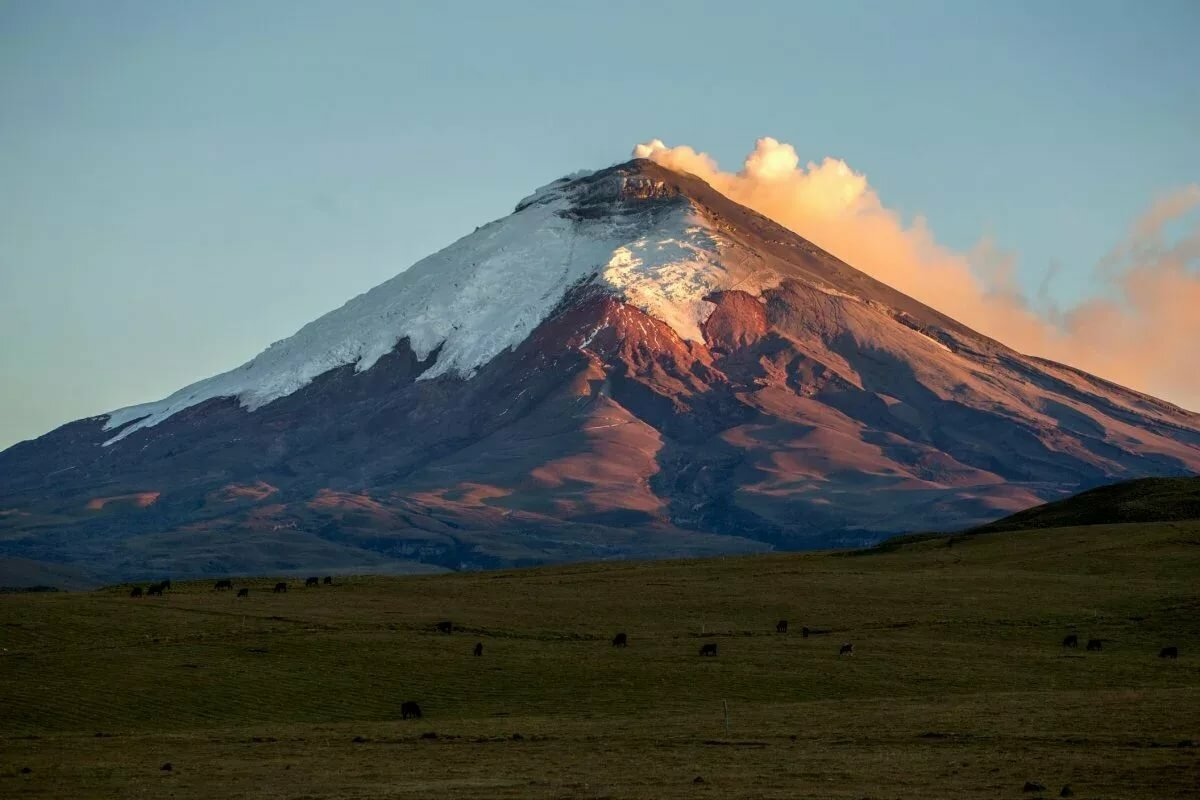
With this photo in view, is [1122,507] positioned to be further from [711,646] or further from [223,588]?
[223,588]

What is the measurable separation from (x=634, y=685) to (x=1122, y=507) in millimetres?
69267

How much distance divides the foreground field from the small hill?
45.0 ft

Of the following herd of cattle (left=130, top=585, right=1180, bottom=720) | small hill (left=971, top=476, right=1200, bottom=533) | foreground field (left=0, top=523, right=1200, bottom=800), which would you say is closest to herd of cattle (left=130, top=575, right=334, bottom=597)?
foreground field (left=0, top=523, right=1200, bottom=800)

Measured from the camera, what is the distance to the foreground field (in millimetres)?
45031

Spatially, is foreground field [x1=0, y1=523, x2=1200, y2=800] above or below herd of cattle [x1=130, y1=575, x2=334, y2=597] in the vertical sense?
below

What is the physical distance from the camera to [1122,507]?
400 feet

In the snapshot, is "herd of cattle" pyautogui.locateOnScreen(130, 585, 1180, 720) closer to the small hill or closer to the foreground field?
the foreground field

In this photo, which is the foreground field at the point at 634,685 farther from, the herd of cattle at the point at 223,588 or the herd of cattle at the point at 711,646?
the herd of cattle at the point at 223,588

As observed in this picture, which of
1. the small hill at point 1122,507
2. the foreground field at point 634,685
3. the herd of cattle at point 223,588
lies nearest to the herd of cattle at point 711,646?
the foreground field at point 634,685

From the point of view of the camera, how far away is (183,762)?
49.8 m

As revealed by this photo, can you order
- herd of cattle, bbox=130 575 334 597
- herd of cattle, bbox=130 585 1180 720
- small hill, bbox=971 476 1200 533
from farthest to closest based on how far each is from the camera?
1. small hill, bbox=971 476 1200 533
2. herd of cattle, bbox=130 575 334 597
3. herd of cattle, bbox=130 585 1180 720

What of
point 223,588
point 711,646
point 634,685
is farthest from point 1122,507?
point 634,685

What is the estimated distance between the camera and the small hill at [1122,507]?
4628 inches

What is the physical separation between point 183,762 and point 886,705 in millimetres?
25027
